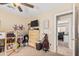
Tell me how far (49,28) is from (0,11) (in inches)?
37.5

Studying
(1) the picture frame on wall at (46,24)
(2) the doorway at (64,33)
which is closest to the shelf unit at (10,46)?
(1) the picture frame on wall at (46,24)

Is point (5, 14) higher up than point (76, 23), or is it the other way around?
point (5, 14)

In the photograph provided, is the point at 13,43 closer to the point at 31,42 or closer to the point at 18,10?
the point at 31,42

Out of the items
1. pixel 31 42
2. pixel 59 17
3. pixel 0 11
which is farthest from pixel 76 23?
pixel 0 11

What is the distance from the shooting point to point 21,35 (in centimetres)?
213

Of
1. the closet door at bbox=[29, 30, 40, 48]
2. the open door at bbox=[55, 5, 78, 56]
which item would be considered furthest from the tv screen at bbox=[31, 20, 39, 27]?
the open door at bbox=[55, 5, 78, 56]

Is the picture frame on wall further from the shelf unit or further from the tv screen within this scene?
the shelf unit

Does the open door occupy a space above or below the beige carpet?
above

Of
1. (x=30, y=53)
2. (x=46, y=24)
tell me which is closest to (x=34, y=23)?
(x=46, y=24)

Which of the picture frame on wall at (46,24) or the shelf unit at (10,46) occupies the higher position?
the picture frame on wall at (46,24)

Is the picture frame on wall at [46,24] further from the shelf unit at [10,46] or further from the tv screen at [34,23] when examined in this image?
the shelf unit at [10,46]

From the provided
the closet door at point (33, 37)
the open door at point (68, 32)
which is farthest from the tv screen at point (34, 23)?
the open door at point (68, 32)

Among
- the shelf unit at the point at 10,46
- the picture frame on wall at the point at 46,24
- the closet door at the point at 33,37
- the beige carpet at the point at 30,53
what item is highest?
the picture frame on wall at the point at 46,24

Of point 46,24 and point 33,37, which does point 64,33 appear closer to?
Answer: point 46,24
